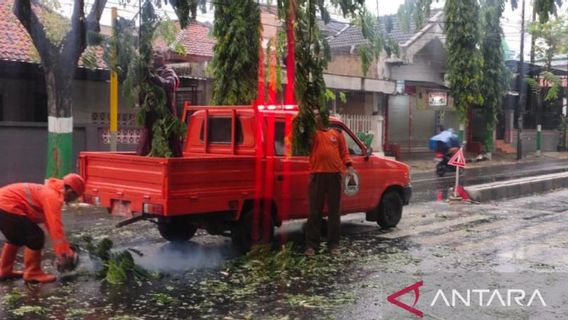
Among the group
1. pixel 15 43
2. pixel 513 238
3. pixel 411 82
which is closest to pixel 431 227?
pixel 513 238

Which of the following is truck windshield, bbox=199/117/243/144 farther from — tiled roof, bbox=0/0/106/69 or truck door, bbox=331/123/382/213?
tiled roof, bbox=0/0/106/69

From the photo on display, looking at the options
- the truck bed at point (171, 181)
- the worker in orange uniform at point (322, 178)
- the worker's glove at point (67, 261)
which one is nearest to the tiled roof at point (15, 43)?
the truck bed at point (171, 181)

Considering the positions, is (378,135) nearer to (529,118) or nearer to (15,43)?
(15,43)

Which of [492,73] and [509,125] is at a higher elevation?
[492,73]

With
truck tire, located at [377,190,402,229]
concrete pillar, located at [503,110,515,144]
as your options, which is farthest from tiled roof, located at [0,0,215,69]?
concrete pillar, located at [503,110,515,144]

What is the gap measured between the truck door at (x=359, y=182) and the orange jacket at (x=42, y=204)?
448 centimetres

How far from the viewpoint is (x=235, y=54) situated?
12.6 meters

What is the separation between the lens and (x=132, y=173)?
26.0 ft

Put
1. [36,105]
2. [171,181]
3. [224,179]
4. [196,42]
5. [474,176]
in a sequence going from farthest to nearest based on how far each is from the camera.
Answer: [196,42] < [474,176] < [36,105] < [224,179] < [171,181]

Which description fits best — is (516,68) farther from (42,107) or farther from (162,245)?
(162,245)

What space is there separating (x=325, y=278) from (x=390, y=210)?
12.1 ft

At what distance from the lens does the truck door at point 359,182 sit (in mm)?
9813

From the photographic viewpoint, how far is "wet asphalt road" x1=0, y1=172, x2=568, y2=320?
5.99 m

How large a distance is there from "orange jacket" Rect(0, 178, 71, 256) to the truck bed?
47.8 inches
